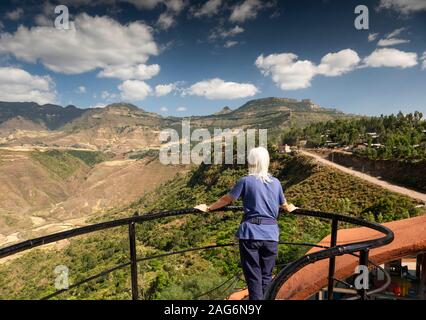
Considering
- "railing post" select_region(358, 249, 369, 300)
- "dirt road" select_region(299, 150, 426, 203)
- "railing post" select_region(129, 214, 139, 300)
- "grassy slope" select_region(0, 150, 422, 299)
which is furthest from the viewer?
"dirt road" select_region(299, 150, 426, 203)

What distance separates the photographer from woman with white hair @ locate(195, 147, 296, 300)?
10.5 feet

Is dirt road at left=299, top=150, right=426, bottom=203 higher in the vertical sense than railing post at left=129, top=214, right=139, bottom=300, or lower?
lower

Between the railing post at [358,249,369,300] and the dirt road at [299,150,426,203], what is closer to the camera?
the railing post at [358,249,369,300]

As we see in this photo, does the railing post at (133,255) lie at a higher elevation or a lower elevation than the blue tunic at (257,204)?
lower

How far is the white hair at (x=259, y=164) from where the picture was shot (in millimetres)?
3266

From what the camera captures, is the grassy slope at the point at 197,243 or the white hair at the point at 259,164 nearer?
the white hair at the point at 259,164

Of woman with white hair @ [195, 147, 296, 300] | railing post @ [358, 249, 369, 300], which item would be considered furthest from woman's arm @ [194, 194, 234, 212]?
railing post @ [358, 249, 369, 300]

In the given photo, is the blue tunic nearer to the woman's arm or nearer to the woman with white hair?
the woman with white hair

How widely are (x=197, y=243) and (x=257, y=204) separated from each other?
1322 inches

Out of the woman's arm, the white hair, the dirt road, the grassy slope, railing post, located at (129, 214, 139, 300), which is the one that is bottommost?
the grassy slope

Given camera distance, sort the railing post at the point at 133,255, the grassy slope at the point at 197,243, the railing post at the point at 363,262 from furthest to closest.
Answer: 1. the grassy slope at the point at 197,243
2. the railing post at the point at 133,255
3. the railing post at the point at 363,262

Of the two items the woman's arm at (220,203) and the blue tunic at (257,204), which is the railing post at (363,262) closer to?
the blue tunic at (257,204)

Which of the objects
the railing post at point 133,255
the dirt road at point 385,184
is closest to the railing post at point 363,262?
the railing post at point 133,255

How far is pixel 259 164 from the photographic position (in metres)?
3.27
